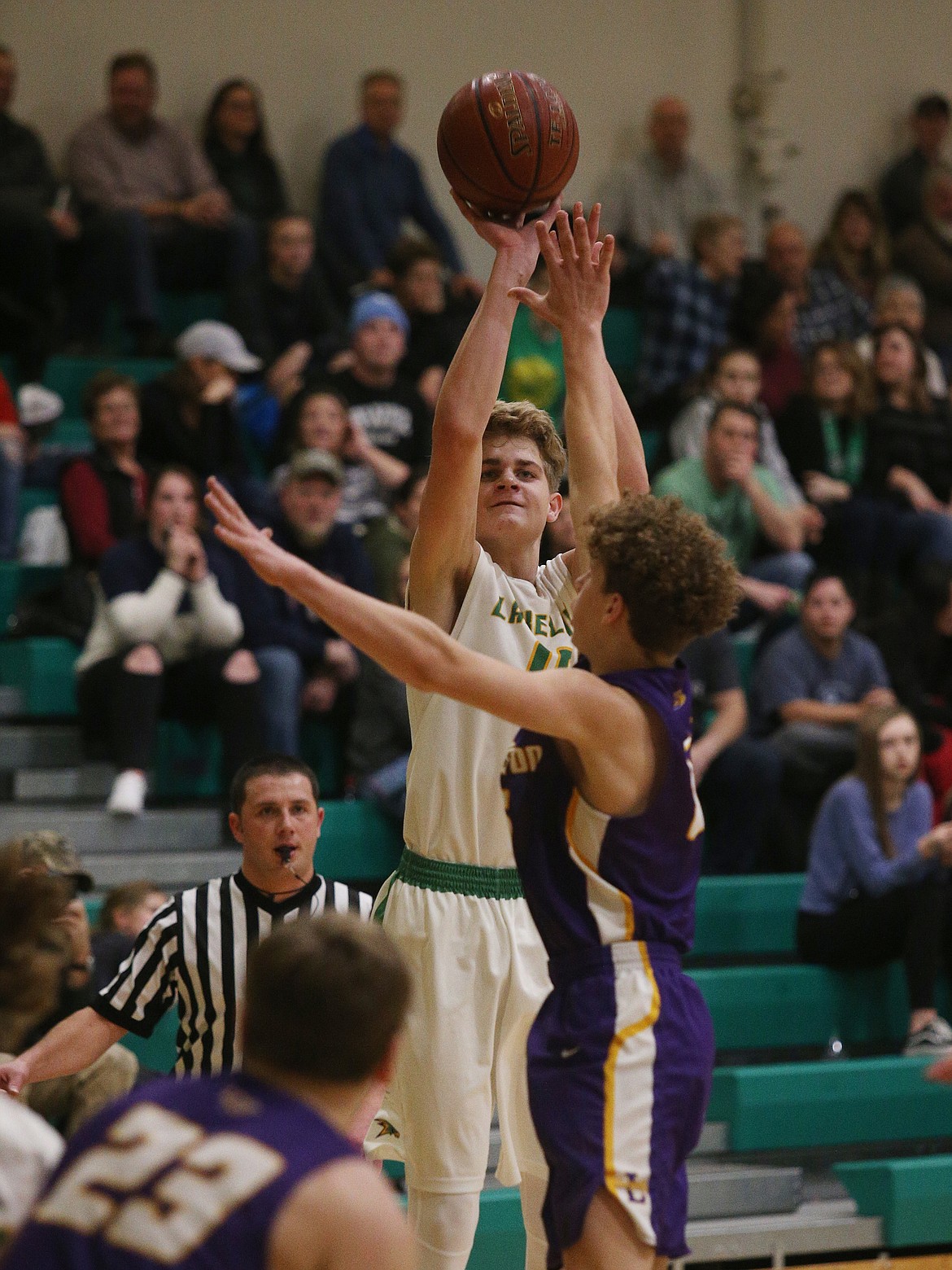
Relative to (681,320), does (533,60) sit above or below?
above

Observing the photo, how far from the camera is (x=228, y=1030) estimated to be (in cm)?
358

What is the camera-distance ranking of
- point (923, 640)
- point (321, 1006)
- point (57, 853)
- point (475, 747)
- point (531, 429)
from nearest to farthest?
point (321, 1006) → point (475, 747) → point (531, 429) → point (57, 853) → point (923, 640)

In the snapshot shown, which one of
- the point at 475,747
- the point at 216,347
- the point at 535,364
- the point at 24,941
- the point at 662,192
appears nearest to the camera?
the point at 24,941

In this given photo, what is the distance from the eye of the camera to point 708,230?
31.3 feet

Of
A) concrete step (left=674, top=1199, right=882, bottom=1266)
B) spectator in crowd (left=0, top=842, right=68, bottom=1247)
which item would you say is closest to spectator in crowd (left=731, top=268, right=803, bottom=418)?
concrete step (left=674, top=1199, right=882, bottom=1266)

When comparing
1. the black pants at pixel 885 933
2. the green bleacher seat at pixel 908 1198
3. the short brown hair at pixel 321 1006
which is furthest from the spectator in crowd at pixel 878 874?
the short brown hair at pixel 321 1006

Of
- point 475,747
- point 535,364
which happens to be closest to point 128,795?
point 475,747

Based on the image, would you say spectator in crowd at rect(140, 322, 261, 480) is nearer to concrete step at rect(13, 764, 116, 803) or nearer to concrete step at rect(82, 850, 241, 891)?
concrete step at rect(13, 764, 116, 803)

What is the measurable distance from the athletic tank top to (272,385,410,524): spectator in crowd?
442 centimetres

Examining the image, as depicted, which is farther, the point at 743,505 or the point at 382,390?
the point at 382,390

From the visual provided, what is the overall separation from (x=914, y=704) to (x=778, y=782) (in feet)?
2.76

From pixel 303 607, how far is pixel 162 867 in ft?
3.67

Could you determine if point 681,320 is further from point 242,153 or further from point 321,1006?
point 321,1006

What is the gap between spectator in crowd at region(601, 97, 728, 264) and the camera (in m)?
10.2
